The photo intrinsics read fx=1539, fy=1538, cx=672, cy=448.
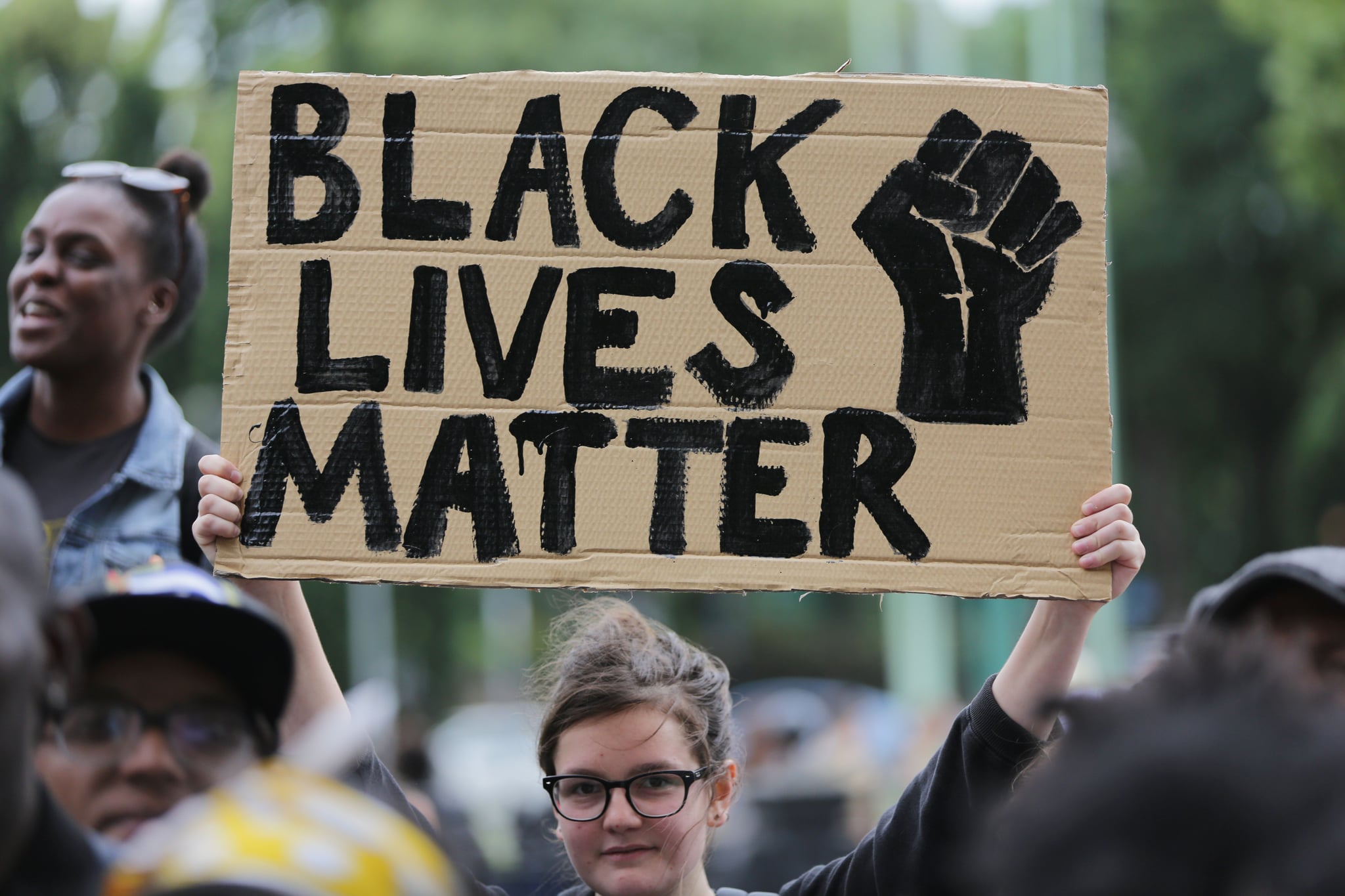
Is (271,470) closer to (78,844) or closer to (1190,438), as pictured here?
(78,844)

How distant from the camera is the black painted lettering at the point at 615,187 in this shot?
104 inches

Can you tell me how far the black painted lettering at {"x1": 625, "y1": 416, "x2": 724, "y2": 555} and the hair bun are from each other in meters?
1.53

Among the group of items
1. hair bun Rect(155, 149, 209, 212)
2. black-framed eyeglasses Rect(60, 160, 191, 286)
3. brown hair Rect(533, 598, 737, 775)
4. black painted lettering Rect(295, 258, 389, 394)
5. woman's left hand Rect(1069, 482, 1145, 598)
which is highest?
hair bun Rect(155, 149, 209, 212)

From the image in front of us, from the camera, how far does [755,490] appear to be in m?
2.56

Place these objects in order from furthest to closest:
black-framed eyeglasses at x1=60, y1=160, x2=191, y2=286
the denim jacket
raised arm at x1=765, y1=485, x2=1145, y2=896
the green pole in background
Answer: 1. the green pole in background
2. black-framed eyeglasses at x1=60, y1=160, x2=191, y2=286
3. the denim jacket
4. raised arm at x1=765, y1=485, x2=1145, y2=896

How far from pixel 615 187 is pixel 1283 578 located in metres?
1.25

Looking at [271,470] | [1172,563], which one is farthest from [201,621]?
[1172,563]

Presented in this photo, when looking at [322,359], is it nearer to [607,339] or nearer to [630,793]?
[607,339]

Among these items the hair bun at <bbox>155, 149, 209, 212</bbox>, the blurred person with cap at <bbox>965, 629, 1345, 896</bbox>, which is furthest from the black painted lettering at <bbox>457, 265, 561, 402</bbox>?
the blurred person with cap at <bbox>965, 629, 1345, 896</bbox>

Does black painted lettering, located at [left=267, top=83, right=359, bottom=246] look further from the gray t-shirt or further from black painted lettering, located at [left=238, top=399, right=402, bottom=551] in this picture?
the gray t-shirt

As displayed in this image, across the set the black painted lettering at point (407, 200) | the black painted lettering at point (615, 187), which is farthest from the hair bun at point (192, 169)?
the black painted lettering at point (615, 187)

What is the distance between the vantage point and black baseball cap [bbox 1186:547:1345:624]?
7.41ft

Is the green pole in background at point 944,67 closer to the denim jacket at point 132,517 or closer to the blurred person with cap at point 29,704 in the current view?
the denim jacket at point 132,517

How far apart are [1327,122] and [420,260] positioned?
29.4ft
